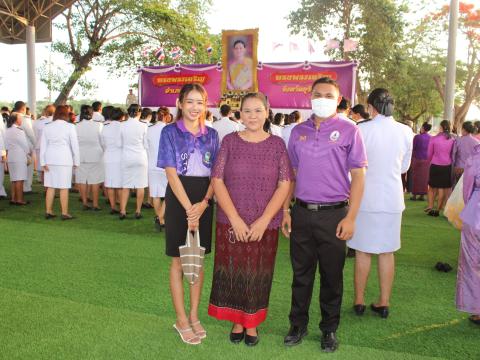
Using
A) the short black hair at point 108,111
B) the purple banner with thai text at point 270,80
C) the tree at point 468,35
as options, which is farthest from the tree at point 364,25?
the short black hair at point 108,111

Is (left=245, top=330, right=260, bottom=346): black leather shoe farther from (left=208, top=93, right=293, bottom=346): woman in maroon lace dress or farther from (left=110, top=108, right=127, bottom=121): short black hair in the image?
(left=110, top=108, right=127, bottom=121): short black hair

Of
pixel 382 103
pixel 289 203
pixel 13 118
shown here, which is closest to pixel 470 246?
pixel 382 103

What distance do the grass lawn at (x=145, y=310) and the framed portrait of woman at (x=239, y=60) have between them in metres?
7.13

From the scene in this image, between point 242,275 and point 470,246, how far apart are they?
65.4 inches

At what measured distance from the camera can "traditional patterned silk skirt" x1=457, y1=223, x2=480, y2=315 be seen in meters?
3.30

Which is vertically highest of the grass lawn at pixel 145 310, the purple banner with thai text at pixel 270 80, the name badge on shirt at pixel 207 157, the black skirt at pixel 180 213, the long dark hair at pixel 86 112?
the purple banner with thai text at pixel 270 80

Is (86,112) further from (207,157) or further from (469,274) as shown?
(469,274)

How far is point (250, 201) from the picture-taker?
282 cm

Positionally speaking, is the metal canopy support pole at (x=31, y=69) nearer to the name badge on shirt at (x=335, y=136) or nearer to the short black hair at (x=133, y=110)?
the short black hair at (x=133, y=110)

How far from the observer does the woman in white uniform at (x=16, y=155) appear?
8.20 m

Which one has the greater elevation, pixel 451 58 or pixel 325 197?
pixel 451 58

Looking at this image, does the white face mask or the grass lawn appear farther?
the grass lawn

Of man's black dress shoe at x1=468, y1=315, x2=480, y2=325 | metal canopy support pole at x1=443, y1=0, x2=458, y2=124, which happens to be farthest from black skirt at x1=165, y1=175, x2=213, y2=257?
metal canopy support pole at x1=443, y1=0, x2=458, y2=124

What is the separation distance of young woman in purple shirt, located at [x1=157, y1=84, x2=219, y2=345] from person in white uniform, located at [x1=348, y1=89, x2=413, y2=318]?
3.73ft
